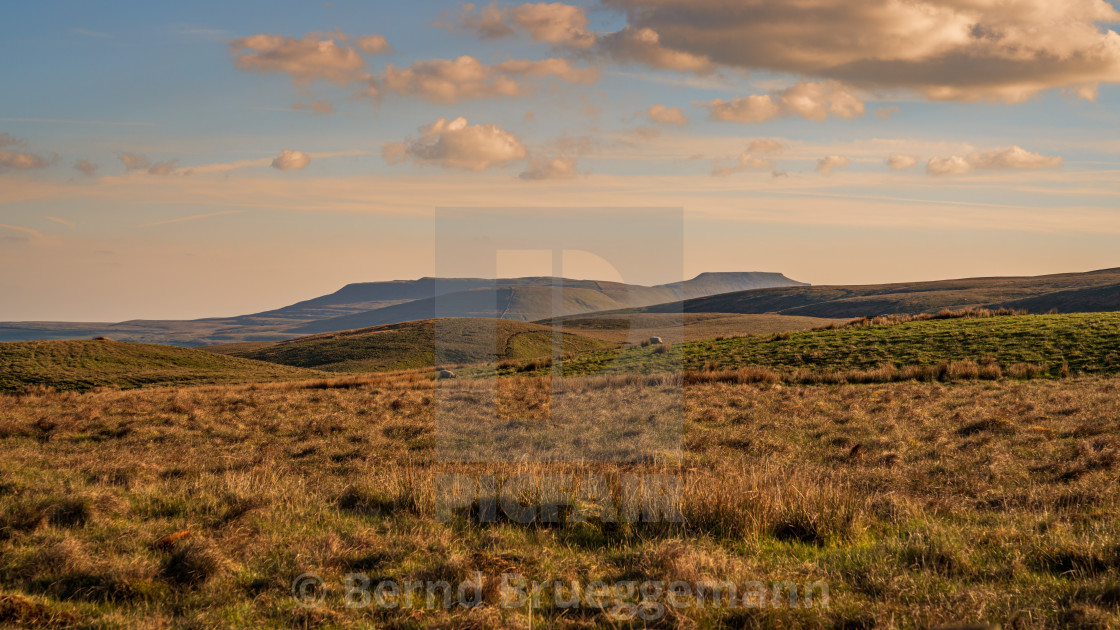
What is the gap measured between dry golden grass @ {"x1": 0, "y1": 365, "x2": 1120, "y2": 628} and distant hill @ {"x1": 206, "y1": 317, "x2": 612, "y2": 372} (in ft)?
244

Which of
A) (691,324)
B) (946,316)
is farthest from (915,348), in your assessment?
(691,324)

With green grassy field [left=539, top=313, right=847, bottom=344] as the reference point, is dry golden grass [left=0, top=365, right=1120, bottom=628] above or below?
above

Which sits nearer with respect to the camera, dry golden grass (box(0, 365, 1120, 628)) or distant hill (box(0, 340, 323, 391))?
dry golden grass (box(0, 365, 1120, 628))

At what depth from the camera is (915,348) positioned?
3581 cm

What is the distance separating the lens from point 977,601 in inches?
208

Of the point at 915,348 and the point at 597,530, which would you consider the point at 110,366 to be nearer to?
the point at 915,348

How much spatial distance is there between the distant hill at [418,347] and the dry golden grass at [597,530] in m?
74.3

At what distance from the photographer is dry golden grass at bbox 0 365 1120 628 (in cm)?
550

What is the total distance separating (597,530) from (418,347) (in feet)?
372

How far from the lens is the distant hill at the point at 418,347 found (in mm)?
98250

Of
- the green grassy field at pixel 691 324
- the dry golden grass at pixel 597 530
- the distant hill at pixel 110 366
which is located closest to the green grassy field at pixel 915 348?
the dry golden grass at pixel 597 530

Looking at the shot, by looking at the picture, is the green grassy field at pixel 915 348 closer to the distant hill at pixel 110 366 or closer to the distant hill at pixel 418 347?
the distant hill at pixel 110 366

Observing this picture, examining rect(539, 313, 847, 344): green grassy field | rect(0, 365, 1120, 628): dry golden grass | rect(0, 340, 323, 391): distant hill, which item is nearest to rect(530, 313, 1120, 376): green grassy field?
rect(0, 365, 1120, 628): dry golden grass

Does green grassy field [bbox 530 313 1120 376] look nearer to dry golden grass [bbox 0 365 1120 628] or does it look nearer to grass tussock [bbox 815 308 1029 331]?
grass tussock [bbox 815 308 1029 331]
